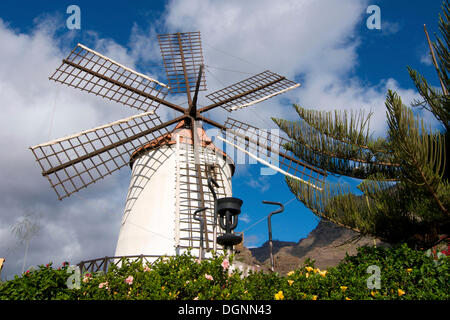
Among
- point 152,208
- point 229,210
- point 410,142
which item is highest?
point 152,208

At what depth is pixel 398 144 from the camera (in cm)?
475

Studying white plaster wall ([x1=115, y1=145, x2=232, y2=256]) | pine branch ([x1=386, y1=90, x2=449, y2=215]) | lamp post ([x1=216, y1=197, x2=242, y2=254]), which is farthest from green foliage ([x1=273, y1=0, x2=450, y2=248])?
white plaster wall ([x1=115, y1=145, x2=232, y2=256])

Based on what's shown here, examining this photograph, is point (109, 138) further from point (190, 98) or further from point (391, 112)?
point (391, 112)

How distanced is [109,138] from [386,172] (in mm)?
9512

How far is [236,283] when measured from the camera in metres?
3.74

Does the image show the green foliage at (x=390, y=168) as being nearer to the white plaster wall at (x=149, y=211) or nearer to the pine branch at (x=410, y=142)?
the pine branch at (x=410, y=142)

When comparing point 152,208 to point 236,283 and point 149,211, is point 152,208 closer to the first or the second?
point 149,211

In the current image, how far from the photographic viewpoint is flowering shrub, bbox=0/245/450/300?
12.2 ft

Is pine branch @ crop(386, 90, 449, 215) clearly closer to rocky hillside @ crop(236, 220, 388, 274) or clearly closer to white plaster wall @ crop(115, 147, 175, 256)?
white plaster wall @ crop(115, 147, 175, 256)

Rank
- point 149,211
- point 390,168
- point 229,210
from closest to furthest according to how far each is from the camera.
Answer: point 229,210, point 390,168, point 149,211

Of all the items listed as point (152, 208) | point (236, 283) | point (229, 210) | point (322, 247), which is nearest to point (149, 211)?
point (152, 208)

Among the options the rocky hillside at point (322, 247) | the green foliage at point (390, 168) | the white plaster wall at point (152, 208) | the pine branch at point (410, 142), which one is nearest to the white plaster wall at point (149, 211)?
the white plaster wall at point (152, 208)

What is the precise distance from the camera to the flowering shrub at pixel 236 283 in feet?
12.2
